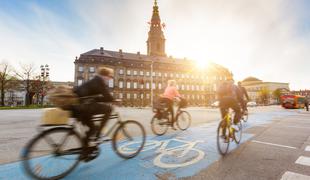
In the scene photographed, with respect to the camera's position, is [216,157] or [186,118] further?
[186,118]

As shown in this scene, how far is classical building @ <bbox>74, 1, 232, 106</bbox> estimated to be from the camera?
5491cm

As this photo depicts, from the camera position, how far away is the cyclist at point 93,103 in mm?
3059

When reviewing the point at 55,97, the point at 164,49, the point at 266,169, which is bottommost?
the point at 266,169

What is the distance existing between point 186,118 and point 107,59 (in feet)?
178

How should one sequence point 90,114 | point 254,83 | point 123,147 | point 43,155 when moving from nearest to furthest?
point 43,155, point 90,114, point 123,147, point 254,83

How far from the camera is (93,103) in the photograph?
315 cm

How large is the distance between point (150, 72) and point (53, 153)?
204 ft

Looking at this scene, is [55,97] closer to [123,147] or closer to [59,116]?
[59,116]

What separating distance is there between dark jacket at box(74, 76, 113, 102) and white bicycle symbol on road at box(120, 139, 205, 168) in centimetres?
143

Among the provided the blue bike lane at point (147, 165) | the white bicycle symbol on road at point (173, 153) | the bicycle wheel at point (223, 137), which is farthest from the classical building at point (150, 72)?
the bicycle wheel at point (223, 137)

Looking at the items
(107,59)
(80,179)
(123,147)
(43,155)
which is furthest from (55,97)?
(107,59)

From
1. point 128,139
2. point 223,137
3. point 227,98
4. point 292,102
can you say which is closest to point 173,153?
point 128,139

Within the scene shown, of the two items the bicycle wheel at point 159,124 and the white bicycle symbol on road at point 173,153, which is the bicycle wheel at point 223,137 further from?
the bicycle wheel at point 159,124

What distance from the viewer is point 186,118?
7.40 meters
